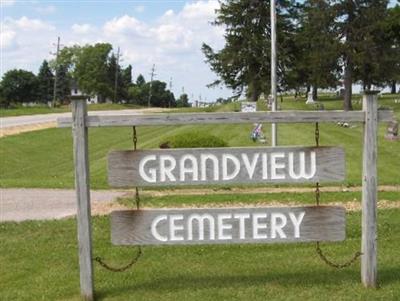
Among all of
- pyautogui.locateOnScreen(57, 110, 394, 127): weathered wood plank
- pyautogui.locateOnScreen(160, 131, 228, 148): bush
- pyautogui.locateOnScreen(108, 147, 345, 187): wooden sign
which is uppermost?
pyautogui.locateOnScreen(57, 110, 394, 127): weathered wood plank

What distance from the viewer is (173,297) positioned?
5.16 metres

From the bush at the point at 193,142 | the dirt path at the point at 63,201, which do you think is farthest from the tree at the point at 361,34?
the dirt path at the point at 63,201

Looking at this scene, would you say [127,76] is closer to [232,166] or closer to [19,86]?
[19,86]

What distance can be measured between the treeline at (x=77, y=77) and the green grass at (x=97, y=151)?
6985cm

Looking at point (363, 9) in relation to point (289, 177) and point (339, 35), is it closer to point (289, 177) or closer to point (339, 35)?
point (339, 35)

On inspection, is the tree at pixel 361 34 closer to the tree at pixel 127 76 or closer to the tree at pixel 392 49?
the tree at pixel 392 49

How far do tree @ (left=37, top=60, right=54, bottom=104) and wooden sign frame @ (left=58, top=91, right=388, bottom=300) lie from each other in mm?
106216

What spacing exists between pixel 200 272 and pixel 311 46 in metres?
49.3

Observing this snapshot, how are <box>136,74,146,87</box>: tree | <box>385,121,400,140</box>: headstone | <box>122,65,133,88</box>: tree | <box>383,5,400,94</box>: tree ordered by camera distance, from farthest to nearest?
<box>136,74,146,87</box>: tree
<box>122,65,133,88</box>: tree
<box>383,5,400,94</box>: tree
<box>385,121,400,140</box>: headstone

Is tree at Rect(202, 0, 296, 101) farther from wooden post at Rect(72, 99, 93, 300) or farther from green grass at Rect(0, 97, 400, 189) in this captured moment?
wooden post at Rect(72, 99, 93, 300)

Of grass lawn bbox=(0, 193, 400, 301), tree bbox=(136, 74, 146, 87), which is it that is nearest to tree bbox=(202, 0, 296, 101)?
grass lawn bbox=(0, 193, 400, 301)

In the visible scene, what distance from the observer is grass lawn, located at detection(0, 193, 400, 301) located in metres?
5.24

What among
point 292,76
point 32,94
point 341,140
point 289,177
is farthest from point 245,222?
point 32,94

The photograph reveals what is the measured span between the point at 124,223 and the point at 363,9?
4790 cm
